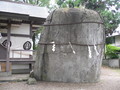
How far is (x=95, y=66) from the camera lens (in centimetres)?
737

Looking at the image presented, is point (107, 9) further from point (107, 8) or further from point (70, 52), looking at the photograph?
point (70, 52)

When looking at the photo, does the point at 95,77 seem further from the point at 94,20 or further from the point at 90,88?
the point at 94,20

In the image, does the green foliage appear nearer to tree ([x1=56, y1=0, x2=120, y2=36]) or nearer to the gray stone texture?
tree ([x1=56, y1=0, x2=120, y2=36])

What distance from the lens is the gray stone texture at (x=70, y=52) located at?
23.7 ft

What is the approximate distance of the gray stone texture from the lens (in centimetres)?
723

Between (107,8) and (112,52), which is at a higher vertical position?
(107,8)

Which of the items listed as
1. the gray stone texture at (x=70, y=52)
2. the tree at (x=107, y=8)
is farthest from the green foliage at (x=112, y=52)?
the gray stone texture at (x=70, y=52)

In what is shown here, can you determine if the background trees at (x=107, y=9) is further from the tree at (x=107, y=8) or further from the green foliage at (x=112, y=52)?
the green foliage at (x=112, y=52)

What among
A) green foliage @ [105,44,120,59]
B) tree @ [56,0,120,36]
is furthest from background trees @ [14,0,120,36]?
→ green foliage @ [105,44,120,59]

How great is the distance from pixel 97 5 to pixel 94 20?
1225 cm

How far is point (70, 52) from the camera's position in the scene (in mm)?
7262

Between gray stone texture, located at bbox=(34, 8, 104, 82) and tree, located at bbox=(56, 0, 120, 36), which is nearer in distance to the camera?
gray stone texture, located at bbox=(34, 8, 104, 82)

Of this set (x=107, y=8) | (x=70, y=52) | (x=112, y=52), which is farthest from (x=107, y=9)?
(x=70, y=52)

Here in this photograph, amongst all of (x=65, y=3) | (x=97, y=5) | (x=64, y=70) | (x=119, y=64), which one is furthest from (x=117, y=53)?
(x=64, y=70)
